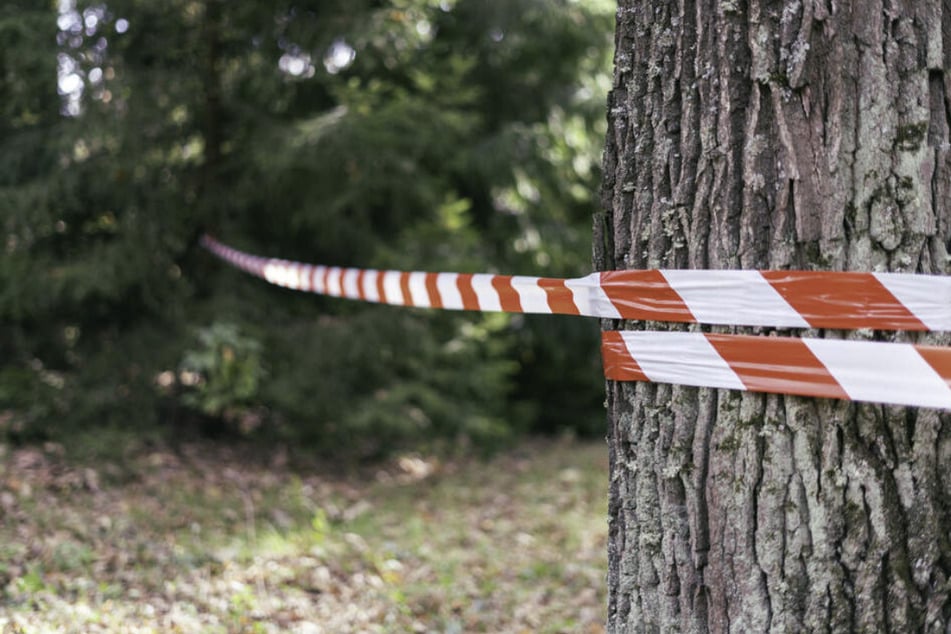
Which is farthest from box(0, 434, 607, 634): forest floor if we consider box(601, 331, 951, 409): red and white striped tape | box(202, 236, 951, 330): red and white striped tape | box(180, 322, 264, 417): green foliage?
box(601, 331, 951, 409): red and white striped tape

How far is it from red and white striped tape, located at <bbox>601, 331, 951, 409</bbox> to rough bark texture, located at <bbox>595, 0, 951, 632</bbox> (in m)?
0.05

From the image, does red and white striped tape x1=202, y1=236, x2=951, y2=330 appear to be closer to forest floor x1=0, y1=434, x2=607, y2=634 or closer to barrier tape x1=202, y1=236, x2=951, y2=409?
barrier tape x1=202, y1=236, x2=951, y2=409

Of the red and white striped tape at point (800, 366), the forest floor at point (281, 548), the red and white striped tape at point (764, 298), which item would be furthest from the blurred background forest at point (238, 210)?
the red and white striped tape at point (800, 366)

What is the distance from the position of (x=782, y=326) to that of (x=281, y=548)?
11.6 feet

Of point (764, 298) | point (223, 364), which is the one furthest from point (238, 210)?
point (764, 298)

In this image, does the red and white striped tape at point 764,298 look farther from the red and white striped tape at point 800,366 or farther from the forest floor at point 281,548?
the forest floor at point 281,548

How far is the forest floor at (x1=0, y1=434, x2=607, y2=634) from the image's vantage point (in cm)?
394

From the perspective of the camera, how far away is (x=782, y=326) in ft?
7.11

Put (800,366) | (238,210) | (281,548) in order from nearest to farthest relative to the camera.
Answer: (800,366)
(281,548)
(238,210)

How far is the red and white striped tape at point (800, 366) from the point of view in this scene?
2027mm

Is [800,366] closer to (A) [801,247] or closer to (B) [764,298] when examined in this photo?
(B) [764,298]

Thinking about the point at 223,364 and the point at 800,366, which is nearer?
the point at 800,366

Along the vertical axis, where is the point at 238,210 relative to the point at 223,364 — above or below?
above

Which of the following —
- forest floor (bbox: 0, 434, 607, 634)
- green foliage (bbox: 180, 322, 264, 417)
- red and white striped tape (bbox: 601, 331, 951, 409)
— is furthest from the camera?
green foliage (bbox: 180, 322, 264, 417)
